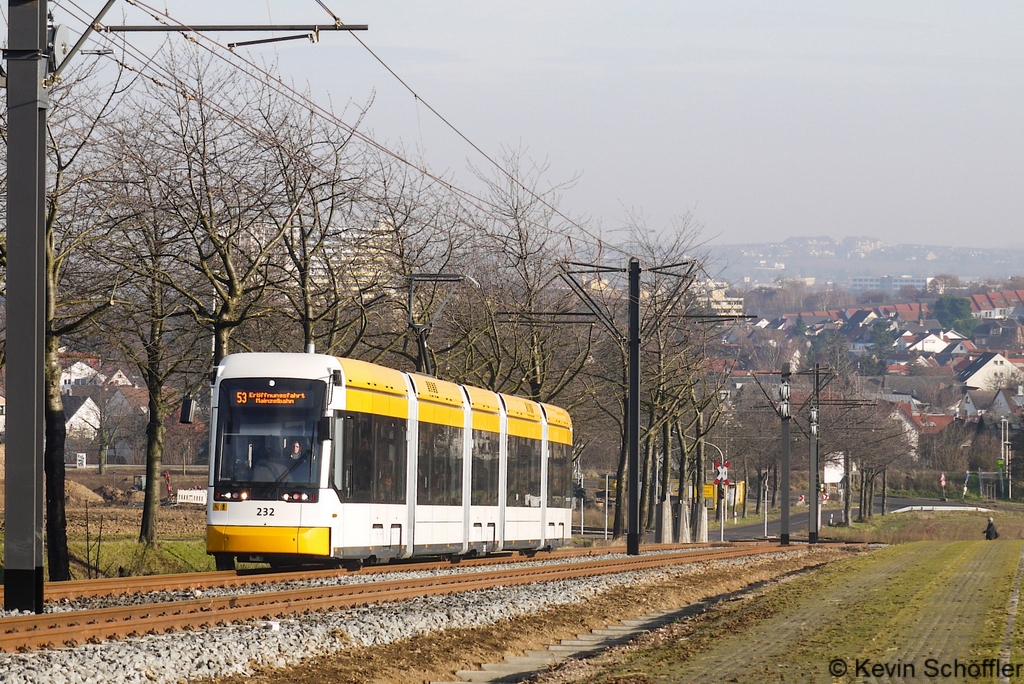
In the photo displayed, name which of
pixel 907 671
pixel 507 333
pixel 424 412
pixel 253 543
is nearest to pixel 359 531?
pixel 253 543

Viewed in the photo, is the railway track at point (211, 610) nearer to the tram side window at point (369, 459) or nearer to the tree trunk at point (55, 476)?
the tram side window at point (369, 459)

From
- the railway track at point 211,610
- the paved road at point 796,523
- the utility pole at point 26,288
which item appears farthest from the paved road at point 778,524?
the utility pole at point 26,288

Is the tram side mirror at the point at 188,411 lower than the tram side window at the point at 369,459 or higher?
higher

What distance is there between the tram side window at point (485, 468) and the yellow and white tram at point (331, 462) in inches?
26.9

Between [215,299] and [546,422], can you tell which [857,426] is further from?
[215,299]

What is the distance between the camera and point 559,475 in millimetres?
33844

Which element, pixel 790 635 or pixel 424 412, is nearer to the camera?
pixel 790 635

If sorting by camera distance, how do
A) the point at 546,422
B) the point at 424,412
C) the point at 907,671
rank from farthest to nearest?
the point at 546,422, the point at 424,412, the point at 907,671

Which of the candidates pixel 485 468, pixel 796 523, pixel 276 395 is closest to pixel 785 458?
pixel 485 468

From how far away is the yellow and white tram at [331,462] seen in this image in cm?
2008

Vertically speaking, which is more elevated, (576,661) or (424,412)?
(424,412)

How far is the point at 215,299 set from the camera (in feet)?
91.5

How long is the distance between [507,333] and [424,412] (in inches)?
721

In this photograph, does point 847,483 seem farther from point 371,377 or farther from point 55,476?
point 55,476
